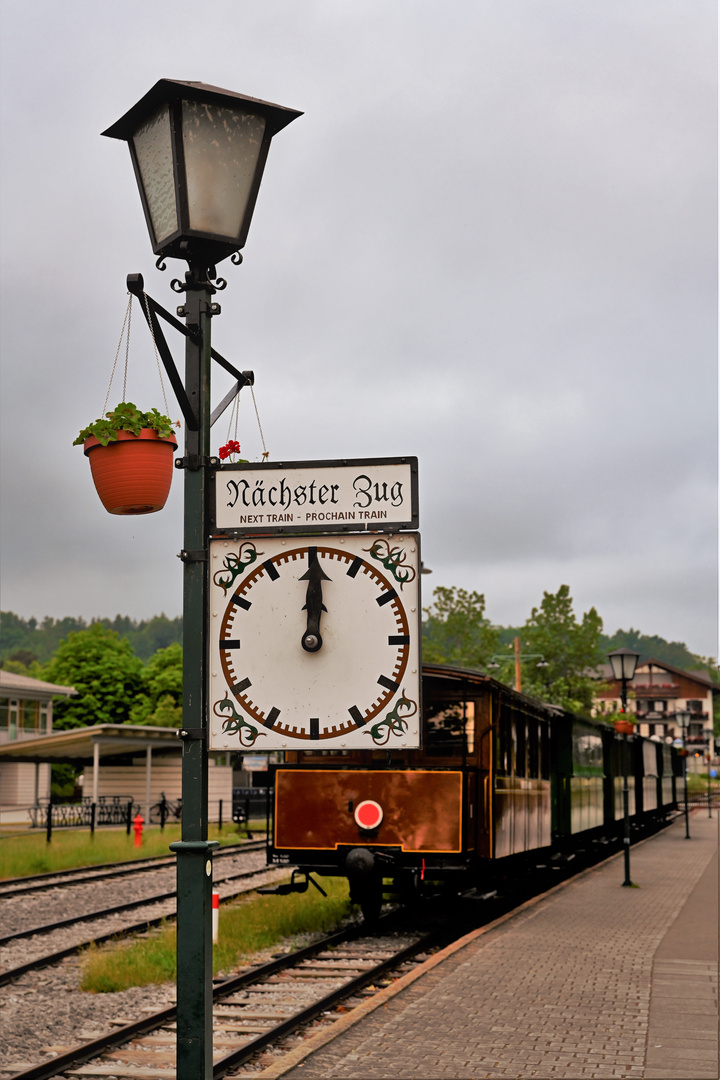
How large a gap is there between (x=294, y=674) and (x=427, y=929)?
11.2 meters

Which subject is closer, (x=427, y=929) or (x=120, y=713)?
(x=427, y=929)

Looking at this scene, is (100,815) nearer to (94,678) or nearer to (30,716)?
(30,716)

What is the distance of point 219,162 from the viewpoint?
3.91 m

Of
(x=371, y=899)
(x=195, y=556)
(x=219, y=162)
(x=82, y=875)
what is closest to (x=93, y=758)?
(x=82, y=875)

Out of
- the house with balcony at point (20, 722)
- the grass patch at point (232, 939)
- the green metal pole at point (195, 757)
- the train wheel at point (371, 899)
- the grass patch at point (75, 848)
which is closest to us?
the green metal pole at point (195, 757)

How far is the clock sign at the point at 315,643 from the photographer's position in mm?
3658

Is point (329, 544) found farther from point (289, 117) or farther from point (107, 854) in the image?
point (107, 854)

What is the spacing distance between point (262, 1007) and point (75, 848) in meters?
17.0

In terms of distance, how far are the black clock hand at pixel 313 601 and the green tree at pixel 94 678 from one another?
67.6 metres

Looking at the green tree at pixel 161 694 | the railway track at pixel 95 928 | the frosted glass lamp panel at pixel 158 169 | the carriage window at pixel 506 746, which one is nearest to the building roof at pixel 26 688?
the green tree at pixel 161 694

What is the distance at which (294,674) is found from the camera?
3732 mm

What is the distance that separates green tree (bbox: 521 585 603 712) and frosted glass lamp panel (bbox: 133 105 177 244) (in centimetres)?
6626

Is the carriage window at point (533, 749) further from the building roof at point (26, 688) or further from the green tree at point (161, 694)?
the green tree at point (161, 694)

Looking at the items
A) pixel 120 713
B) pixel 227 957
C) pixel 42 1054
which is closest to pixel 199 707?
pixel 42 1054
